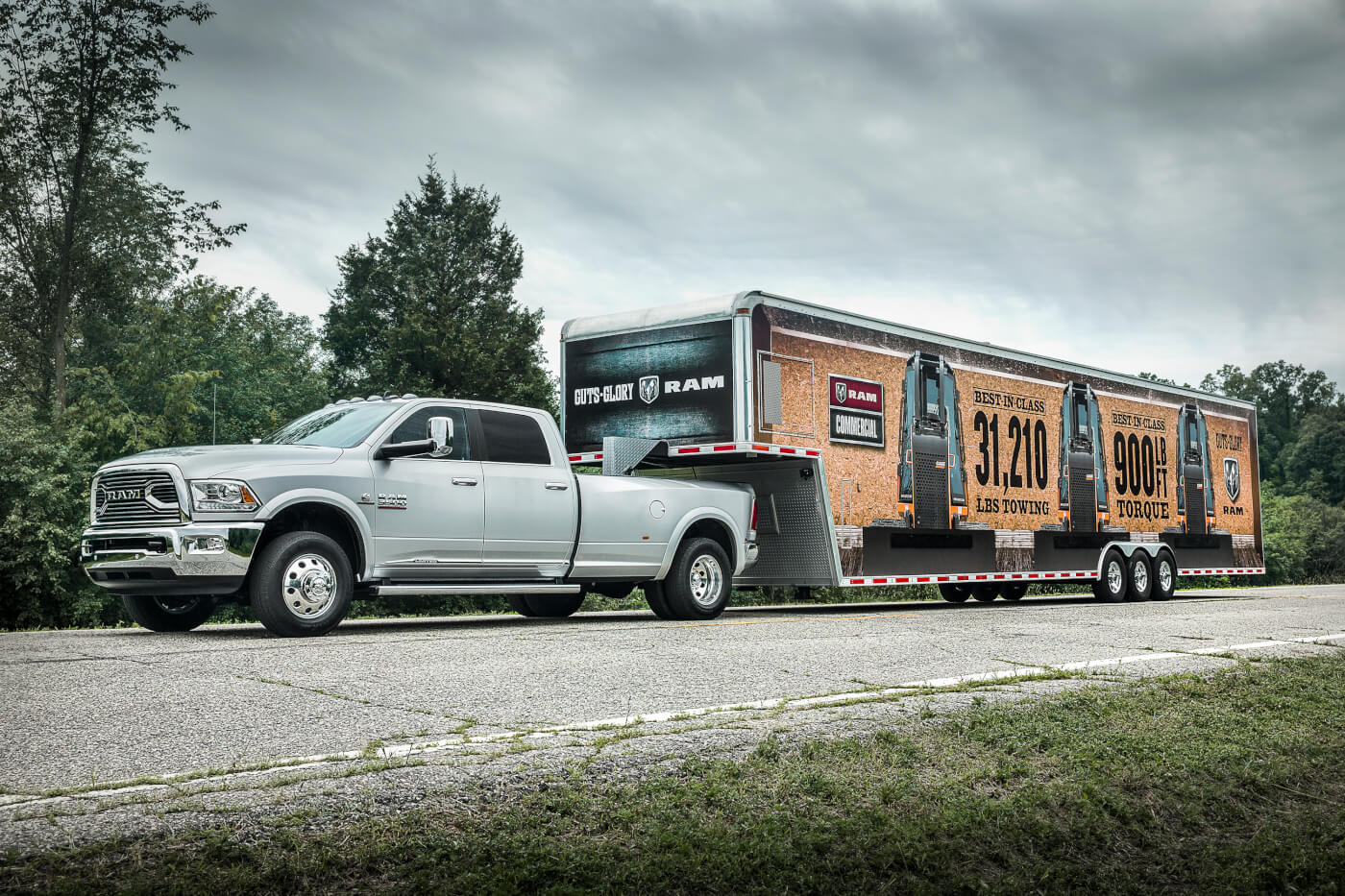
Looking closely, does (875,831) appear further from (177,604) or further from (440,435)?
(177,604)

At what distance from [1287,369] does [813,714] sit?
394ft

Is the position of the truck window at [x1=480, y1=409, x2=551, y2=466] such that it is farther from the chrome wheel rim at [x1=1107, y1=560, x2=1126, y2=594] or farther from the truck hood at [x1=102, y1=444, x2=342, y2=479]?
the chrome wheel rim at [x1=1107, y1=560, x2=1126, y2=594]

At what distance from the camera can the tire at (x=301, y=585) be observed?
9.27m

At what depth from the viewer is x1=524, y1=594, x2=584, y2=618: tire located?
45.1 feet

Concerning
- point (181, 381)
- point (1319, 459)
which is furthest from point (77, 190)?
point (1319, 459)

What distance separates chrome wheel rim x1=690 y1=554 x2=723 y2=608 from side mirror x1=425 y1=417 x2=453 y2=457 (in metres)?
3.49

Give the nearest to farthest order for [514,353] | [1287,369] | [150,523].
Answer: [150,523] < [514,353] < [1287,369]

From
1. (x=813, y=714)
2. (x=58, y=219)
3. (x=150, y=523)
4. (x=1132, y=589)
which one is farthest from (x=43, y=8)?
(x=813, y=714)

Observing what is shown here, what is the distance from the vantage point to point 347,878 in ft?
11.1

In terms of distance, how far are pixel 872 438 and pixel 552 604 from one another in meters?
4.57

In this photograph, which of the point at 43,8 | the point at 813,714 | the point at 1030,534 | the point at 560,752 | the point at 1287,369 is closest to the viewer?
the point at 560,752

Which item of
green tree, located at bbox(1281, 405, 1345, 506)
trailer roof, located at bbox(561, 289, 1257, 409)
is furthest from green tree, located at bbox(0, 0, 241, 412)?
green tree, located at bbox(1281, 405, 1345, 506)

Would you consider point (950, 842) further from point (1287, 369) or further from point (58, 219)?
point (1287, 369)

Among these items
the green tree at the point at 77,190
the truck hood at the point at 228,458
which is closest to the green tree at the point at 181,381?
the green tree at the point at 77,190
